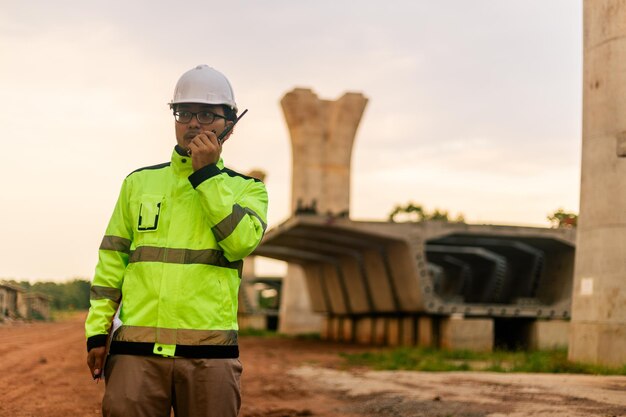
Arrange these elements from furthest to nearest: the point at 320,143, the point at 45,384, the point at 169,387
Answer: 1. the point at 320,143
2. the point at 45,384
3. the point at 169,387

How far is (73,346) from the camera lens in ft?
72.0

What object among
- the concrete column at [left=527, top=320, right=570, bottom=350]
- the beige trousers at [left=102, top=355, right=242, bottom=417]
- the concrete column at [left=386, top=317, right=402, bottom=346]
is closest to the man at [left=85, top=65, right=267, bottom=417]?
the beige trousers at [left=102, top=355, right=242, bottom=417]

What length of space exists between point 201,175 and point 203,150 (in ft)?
0.33

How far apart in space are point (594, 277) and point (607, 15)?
416 cm

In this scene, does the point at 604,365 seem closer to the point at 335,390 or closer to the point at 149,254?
the point at 335,390

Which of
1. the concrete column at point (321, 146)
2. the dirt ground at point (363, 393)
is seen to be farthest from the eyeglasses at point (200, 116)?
the concrete column at point (321, 146)

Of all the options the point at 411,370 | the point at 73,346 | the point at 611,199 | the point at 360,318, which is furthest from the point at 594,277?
the point at 360,318

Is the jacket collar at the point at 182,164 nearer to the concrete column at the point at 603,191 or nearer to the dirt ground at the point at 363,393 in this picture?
the dirt ground at the point at 363,393

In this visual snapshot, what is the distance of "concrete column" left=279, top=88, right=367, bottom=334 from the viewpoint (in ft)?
103

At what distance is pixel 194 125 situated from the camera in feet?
12.8

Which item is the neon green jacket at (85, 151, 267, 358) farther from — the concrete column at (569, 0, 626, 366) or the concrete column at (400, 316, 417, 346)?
the concrete column at (400, 316, 417, 346)

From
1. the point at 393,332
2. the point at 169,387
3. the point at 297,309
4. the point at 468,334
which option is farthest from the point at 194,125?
the point at 297,309

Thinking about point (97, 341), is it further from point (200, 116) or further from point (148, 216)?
point (200, 116)

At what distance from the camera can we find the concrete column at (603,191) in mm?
14602
